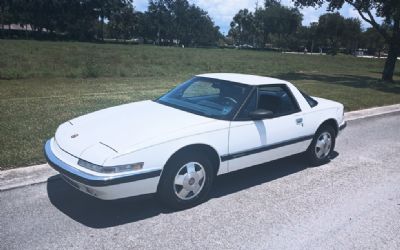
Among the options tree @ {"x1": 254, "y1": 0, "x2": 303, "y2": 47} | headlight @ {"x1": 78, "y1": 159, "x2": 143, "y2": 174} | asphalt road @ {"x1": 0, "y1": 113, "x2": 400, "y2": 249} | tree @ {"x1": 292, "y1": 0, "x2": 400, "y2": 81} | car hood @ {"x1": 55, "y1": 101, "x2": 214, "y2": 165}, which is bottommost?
asphalt road @ {"x1": 0, "y1": 113, "x2": 400, "y2": 249}

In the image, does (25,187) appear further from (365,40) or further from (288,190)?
(365,40)

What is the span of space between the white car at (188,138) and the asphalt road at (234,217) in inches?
13.9

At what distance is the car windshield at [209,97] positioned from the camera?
4891 mm

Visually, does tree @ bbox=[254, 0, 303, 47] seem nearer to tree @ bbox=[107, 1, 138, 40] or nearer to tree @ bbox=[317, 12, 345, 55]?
tree @ bbox=[317, 12, 345, 55]

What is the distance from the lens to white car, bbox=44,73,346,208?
3.92 meters

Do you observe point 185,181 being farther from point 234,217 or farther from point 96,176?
point 96,176

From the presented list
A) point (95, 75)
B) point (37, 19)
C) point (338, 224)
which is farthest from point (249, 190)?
point (37, 19)

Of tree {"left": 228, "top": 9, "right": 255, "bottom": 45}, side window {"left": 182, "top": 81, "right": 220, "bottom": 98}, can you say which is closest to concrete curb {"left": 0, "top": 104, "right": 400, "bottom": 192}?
side window {"left": 182, "top": 81, "right": 220, "bottom": 98}

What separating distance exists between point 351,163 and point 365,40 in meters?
99.7

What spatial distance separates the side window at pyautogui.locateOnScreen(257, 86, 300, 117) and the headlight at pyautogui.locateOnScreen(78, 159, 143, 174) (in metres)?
1.95

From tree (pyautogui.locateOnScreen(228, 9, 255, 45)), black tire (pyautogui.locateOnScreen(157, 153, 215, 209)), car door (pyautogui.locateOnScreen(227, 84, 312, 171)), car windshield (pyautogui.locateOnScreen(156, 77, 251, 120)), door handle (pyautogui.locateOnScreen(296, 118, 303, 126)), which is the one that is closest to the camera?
black tire (pyautogui.locateOnScreen(157, 153, 215, 209))

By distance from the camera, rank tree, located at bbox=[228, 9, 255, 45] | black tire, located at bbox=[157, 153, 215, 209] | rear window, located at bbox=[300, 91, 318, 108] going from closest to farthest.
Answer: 1. black tire, located at bbox=[157, 153, 215, 209]
2. rear window, located at bbox=[300, 91, 318, 108]
3. tree, located at bbox=[228, 9, 255, 45]

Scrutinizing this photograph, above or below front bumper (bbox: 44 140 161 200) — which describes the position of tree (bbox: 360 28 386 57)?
above

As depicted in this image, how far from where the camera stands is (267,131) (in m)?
5.08
